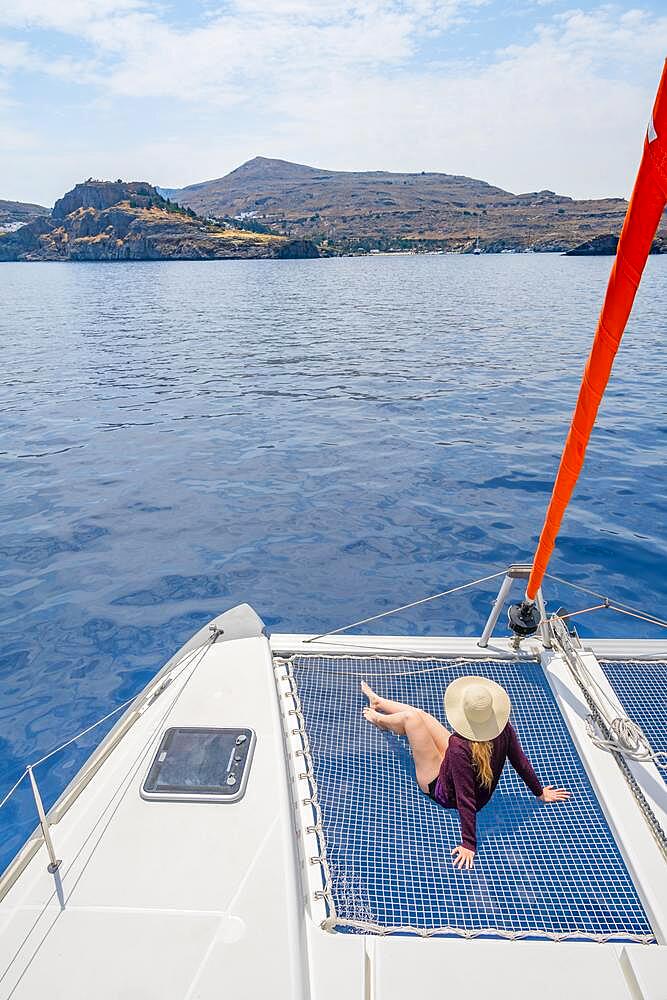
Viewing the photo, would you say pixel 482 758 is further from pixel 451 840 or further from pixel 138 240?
pixel 138 240

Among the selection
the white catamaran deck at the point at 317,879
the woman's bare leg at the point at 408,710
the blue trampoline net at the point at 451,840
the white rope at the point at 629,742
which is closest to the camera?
the white catamaran deck at the point at 317,879

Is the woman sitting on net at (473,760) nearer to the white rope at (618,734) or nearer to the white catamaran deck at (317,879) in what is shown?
the white catamaran deck at (317,879)

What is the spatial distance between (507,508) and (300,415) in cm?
799

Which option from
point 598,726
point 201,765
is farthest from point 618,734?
point 201,765

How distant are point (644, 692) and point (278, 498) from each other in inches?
336

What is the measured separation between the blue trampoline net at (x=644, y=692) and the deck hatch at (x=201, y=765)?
9.52 feet

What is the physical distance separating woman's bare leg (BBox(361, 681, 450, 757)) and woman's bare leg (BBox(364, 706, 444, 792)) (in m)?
0.03

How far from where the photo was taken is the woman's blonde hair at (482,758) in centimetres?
404

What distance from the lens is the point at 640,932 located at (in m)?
3.28

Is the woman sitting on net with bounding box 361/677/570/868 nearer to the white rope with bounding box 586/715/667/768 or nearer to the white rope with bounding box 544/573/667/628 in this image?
the white rope with bounding box 586/715/667/768

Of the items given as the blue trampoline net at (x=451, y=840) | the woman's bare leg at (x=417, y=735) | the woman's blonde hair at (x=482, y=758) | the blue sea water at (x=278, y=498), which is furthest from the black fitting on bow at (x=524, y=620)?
the blue sea water at (x=278, y=498)

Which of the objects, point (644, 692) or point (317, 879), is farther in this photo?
point (644, 692)

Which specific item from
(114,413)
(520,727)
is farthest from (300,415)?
(520,727)

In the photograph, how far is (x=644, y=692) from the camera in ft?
16.8
